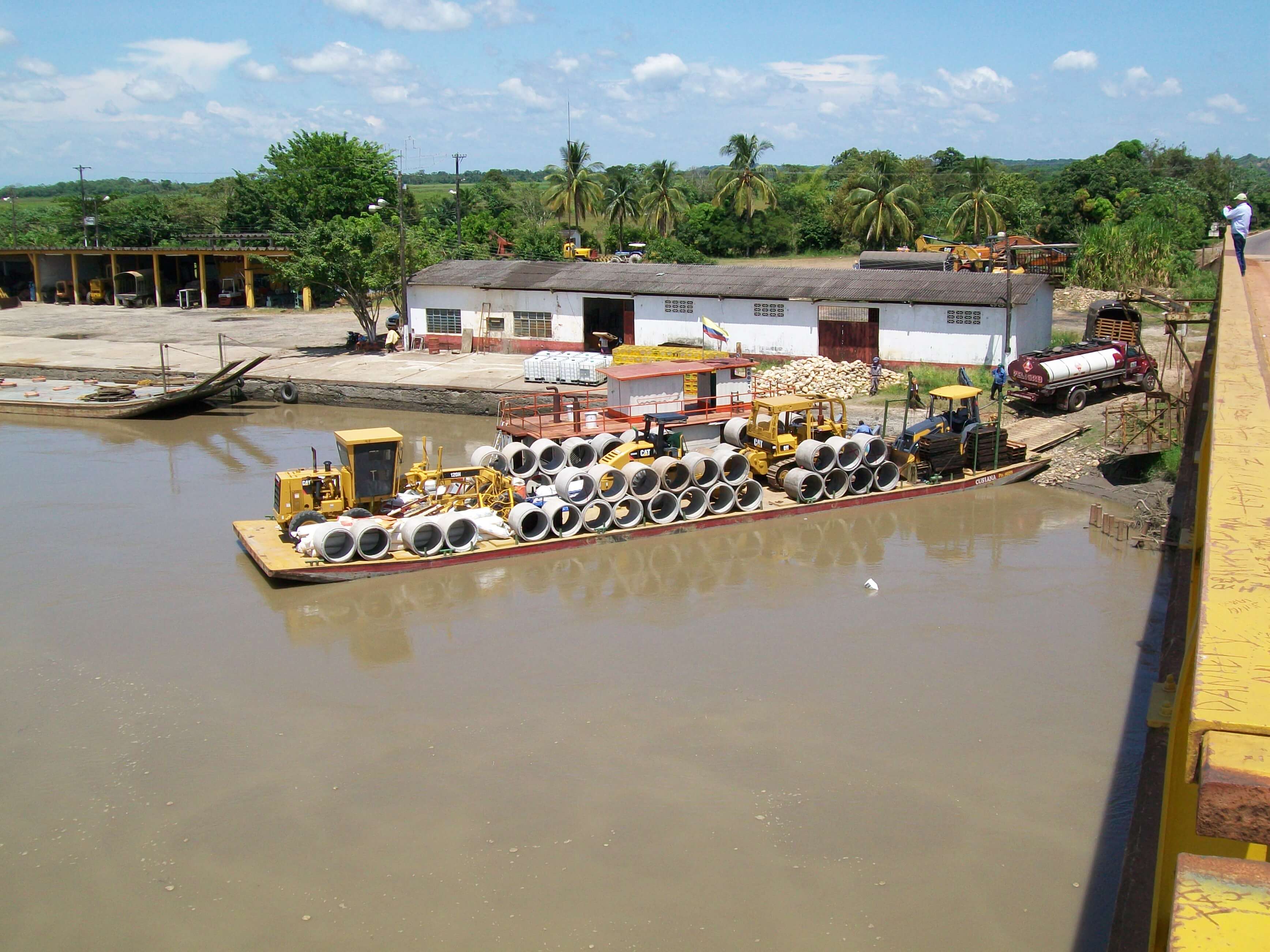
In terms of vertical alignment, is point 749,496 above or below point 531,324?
below

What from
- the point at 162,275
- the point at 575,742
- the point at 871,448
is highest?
the point at 162,275

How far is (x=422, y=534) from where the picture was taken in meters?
16.4

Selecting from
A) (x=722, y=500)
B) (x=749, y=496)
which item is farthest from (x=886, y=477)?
(x=722, y=500)

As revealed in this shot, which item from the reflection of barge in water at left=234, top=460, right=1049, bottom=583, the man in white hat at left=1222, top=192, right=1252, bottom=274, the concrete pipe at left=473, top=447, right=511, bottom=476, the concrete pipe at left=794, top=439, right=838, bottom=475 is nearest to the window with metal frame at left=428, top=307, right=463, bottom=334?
the concrete pipe at left=473, top=447, right=511, bottom=476

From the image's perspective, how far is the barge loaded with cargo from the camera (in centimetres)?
1645

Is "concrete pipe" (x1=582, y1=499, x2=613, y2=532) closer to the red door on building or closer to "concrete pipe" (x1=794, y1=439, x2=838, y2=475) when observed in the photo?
"concrete pipe" (x1=794, y1=439, x2=838, y2=475)

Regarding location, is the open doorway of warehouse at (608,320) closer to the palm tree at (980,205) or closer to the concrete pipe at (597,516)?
the concrete pipe at (597,516)

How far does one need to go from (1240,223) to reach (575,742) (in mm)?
14834

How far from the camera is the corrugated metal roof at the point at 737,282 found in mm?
29391

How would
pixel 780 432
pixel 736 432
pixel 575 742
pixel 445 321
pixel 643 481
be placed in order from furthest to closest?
pixel 445 321 < pixel 736 432 < pixel 780 432 < pixel 643 481 < pixel 575 742

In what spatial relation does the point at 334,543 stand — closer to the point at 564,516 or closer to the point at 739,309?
the point at 564,516

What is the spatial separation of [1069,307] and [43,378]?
124 feet

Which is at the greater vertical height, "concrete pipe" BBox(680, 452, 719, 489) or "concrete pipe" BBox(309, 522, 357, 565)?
"concrete pipe" BBox(680, 452, 719, 489)

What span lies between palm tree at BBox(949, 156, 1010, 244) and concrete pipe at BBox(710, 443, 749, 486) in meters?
33.5
